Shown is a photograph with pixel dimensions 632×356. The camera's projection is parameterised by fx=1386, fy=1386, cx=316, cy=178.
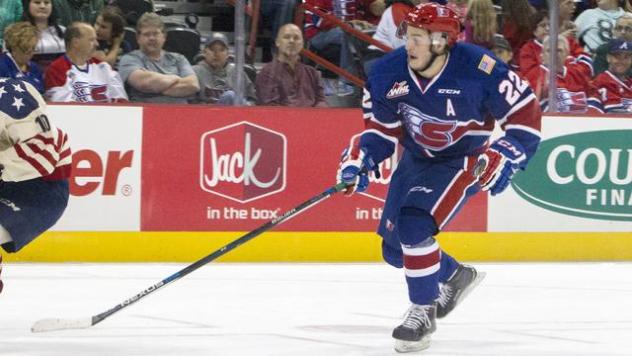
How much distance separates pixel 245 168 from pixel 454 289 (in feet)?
9.24

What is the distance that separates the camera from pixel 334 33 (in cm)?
888

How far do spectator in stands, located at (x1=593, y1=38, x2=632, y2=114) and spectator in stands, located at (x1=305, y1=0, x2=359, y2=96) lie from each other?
1.61 meters

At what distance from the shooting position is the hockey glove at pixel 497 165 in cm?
496

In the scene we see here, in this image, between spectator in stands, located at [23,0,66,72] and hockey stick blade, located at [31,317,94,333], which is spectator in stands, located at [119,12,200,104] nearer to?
spectator in stands, located at [23,0,66,72]

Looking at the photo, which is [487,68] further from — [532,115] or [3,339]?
[3,339]

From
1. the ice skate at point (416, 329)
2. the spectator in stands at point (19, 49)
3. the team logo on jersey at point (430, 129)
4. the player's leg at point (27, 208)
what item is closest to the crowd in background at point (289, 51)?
the spectator in stands at point (19, 49)

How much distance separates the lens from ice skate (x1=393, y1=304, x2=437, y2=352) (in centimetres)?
490

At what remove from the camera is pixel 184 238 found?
8.04m

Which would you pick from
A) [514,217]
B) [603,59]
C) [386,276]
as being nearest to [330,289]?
[386,276]

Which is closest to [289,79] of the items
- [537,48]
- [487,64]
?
[537,48]

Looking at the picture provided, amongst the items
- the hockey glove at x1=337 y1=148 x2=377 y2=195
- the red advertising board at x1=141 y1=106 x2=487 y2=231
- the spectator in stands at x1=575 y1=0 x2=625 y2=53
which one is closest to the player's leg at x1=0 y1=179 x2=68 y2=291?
the hockey glove at x1=337 y1=148 x2=377 y2=195

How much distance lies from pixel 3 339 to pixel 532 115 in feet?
6.92

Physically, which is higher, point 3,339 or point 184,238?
point 3,339

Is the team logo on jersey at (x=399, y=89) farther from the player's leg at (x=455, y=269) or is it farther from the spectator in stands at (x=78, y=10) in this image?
the spectator in stands at (x=78, y=10)
